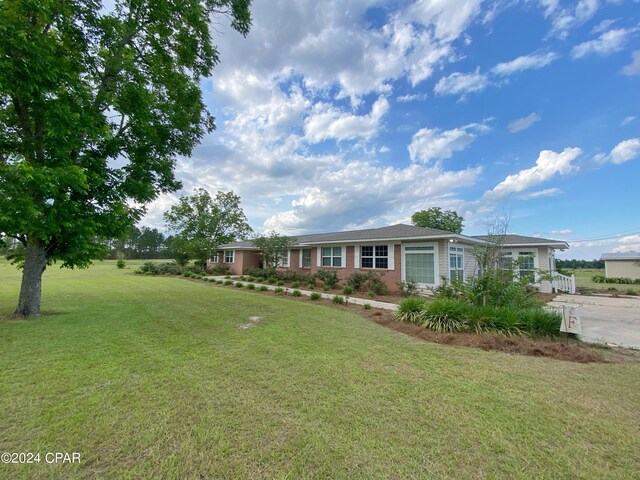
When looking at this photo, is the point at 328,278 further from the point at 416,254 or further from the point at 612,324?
the point at 612,324

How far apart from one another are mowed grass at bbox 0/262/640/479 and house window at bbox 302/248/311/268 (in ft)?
50.1

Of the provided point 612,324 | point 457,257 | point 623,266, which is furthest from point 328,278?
point 623,266

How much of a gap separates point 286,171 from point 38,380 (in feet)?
57.0

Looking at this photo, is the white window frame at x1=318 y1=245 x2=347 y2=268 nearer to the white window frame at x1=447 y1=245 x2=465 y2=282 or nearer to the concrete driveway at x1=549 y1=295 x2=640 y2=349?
the white window frame at x1=447 y1=245 x2=465 y2=282

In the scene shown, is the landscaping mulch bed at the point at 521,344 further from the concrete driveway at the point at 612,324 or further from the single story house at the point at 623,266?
the single story house at the point at 623,266

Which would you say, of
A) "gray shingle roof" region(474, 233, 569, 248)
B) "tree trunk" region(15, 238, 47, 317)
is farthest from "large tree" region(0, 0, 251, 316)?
"gray shingle roof" region(474, 233, 569, 248)

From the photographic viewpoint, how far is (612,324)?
7.59m

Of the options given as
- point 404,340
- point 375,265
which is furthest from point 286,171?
point 404,340

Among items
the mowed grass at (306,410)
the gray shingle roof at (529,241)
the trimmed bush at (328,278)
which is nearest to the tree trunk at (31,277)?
the mowed grass at (306,410)

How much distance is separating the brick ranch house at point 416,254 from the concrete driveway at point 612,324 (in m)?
2.96

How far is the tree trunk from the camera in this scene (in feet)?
23.5

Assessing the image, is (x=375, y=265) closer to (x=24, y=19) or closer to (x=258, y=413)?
(x=258, y=413)

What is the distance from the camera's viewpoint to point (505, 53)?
417 inches

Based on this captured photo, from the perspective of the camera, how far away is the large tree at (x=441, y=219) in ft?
128
